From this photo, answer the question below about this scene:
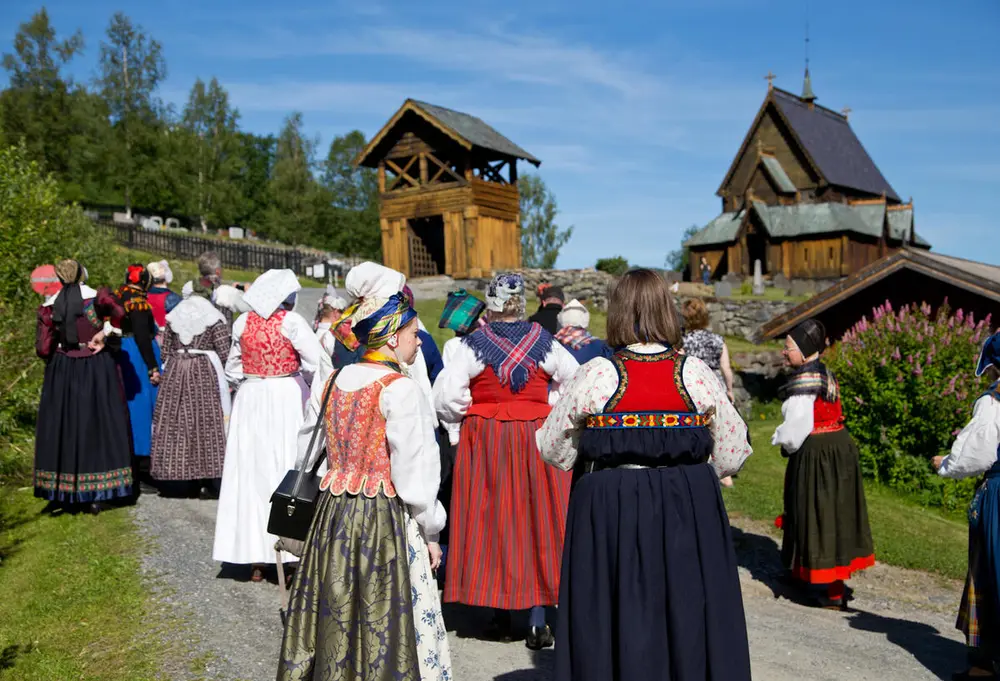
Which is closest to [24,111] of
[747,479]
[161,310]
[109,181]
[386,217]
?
[109,181]

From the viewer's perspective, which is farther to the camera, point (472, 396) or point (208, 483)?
point (208, 483)

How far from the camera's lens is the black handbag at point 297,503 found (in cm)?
352

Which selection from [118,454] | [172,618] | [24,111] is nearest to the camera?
[172,618]

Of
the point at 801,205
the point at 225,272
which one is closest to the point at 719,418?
the point at 225,272

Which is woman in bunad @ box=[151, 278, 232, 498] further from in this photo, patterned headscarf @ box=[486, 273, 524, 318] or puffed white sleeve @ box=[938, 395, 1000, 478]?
puffed white sleeve @ box=[938, 395, 1000, 478]

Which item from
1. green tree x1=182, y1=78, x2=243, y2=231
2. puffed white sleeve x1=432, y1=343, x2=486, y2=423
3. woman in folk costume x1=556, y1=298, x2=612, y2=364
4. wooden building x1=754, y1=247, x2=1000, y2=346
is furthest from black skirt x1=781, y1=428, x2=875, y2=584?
green tree x1=182, y1=78, x2=243, y2=231

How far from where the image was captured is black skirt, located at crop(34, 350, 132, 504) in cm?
716

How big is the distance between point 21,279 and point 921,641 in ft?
41.3

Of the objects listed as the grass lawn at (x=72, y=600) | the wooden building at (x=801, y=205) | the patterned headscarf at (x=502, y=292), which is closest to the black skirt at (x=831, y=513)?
the patterned headscarf at (x=502, y=292)

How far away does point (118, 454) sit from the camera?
7297mm

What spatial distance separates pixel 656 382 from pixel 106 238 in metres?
20.6

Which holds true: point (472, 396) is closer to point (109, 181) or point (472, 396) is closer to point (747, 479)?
point (747, 479)

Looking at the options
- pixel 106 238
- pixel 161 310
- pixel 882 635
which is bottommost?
pixel 882 635

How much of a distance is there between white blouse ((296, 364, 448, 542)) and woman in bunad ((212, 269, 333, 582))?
2255 mm
